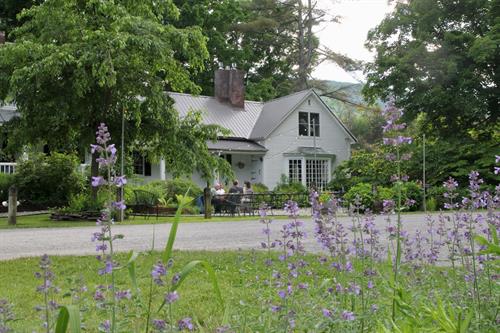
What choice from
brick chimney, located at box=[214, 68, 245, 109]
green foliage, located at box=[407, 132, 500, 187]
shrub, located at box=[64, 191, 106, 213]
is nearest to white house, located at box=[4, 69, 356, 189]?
brick chimney, located at box=[214, 68, 245, 109]

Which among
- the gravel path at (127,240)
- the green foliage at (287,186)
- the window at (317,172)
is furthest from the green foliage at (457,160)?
the gravel path at (127,240)

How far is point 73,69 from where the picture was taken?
51.0 ft

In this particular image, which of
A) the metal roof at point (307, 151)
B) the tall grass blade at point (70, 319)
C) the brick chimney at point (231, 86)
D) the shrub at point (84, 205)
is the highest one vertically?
the brick chimney at point (231, 86)

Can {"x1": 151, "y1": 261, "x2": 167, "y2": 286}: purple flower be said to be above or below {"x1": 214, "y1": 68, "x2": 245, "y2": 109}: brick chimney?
below

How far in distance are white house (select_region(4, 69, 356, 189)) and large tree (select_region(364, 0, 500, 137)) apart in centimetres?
516

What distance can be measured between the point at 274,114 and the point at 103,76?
1903 cm

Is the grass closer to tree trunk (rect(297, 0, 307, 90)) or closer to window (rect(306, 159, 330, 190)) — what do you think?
window (rect(306, 159, 330, 190))

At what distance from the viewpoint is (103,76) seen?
14250mm

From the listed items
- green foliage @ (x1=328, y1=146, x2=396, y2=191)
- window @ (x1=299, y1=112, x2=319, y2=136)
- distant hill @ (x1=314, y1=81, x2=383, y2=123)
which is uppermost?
distant hill @ (x1=314, y1=81, x2=383, y2=123)

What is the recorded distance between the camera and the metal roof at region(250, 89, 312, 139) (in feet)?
103

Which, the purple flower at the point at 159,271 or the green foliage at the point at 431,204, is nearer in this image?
the purple flower at the point at 159,271

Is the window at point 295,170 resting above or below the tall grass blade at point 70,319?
above

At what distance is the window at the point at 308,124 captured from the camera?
3284 cm

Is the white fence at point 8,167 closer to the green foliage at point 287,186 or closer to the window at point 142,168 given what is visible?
the window at point 142,168
